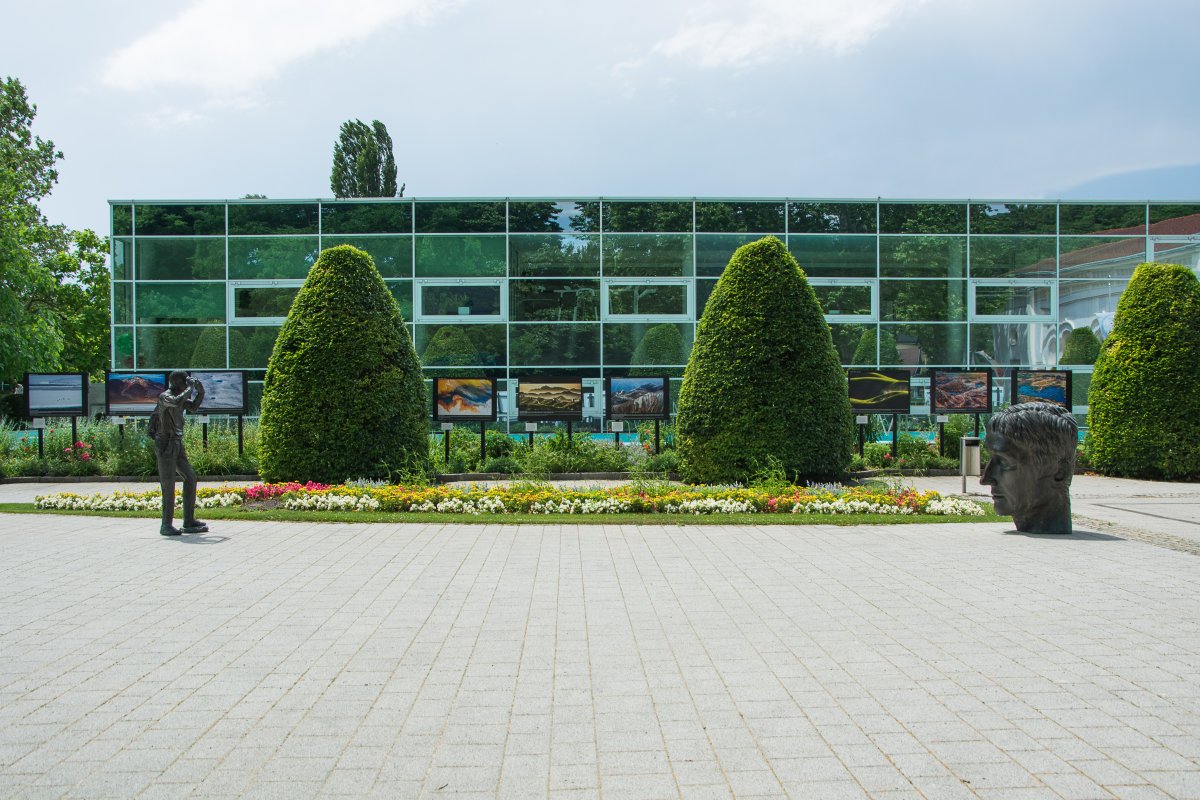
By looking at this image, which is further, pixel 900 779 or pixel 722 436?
pixel 722 436

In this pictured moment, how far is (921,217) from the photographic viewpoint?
83.0 feet

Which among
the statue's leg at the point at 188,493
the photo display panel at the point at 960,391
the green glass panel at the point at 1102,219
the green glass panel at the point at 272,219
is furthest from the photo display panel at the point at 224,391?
the green glass panel at the point at 1102,219

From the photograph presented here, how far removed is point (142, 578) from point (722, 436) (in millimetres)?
8659

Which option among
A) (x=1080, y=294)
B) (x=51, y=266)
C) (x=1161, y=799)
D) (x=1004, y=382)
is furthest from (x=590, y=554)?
(x=51, y=266)

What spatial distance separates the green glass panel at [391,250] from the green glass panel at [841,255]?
11.7 m

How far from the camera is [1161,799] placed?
11.3 ft

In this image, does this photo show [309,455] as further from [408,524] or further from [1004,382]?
[1004,382]

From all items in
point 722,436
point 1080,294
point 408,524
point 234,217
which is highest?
point 234,217

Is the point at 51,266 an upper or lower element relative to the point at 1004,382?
upper

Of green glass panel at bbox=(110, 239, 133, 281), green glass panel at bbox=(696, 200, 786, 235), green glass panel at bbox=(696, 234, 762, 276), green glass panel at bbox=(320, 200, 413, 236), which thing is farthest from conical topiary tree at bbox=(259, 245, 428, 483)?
green glass panel at bbox=(110, 239, 133, 281)

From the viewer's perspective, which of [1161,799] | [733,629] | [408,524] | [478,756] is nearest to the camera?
[1161,799]

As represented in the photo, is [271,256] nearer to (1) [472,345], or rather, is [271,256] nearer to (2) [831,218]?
(1) [472,345]

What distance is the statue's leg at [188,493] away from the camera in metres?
10.1

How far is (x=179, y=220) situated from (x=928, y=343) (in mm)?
22842
